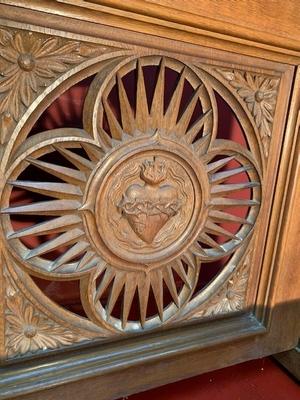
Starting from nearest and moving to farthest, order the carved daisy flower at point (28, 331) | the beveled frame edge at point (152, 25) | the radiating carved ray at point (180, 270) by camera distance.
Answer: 1. the beveled frame edge at point (152, 25)
2. the carved daisy flower at point (28, 331)
3. the radiating carved ray at point (180, 270)

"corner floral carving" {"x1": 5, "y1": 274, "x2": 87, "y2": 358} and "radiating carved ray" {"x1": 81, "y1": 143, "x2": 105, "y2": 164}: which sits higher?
"radiating carved ray" {"x1": 81, "y1": 143, "x2": 105, "y2": 164}

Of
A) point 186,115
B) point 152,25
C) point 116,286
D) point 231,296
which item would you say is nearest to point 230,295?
point 231,296

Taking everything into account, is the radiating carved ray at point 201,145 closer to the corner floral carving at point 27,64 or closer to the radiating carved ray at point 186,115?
the radiating carved ray at point 186,115

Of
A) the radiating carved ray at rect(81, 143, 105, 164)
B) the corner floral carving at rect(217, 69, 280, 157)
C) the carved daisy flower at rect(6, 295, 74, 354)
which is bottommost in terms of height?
the carved daisy flower at rect(6, 295, 74, 354)

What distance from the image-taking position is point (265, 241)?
2.45 ft

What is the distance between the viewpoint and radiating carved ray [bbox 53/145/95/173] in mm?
535

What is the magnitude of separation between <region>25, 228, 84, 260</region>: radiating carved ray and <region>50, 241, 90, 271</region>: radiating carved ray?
0.01 metres

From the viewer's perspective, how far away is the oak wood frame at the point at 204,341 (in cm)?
59

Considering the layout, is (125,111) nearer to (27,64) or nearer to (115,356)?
(27,64)

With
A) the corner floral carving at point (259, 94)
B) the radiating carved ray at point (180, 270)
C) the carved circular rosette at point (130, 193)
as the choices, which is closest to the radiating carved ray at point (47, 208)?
the carved circular rosette at point (130, 193)

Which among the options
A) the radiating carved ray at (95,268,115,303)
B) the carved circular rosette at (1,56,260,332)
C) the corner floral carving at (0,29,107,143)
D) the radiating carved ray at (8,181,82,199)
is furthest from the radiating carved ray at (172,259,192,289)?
the corner floral carving at (0,29,107,143)

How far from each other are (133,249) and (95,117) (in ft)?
0.70

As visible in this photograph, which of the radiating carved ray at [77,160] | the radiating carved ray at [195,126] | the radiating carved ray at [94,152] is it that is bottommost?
the radiating carved ray at [77,160]

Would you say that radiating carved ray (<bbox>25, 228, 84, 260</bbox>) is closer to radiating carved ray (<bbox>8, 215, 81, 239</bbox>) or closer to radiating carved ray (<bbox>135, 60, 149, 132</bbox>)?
radiating carved ray (<bbox>8, 215, 81, 239</bbox>)
